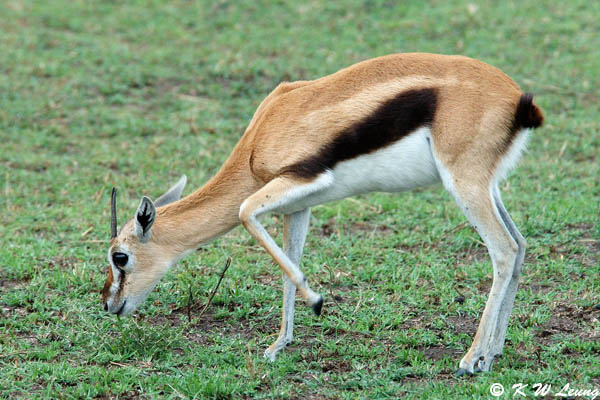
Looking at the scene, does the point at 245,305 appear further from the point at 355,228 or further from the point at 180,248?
the point at 355,228

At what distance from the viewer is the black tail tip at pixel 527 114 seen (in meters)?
4.46

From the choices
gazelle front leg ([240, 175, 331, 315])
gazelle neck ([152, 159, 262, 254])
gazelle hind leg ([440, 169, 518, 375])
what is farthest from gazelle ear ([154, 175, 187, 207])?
gazelle hind leg ([440, 169, 518, 375])

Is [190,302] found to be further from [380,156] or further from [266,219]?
[266,219]

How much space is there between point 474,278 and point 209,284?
6.15 feet

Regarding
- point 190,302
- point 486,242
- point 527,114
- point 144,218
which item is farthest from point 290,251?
point 527,114

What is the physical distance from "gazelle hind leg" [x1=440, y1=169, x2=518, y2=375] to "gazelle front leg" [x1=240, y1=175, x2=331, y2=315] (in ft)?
2.38

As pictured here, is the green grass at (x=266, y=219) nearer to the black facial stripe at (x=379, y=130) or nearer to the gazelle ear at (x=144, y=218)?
the gazelle ear at (x=144, y=218)

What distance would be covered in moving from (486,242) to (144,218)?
6.28ft

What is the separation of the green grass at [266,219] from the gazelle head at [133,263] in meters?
0.24

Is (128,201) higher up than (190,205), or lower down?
lower down

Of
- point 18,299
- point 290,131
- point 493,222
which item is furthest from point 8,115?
point 493,222

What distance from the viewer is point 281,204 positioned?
4.57 metres

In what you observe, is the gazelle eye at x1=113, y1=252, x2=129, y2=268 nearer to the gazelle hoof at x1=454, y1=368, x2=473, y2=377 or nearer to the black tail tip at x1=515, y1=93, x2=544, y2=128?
the gazelle hoof at x1=454, y1=368, x2=473, y2=377

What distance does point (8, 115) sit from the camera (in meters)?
9.52
